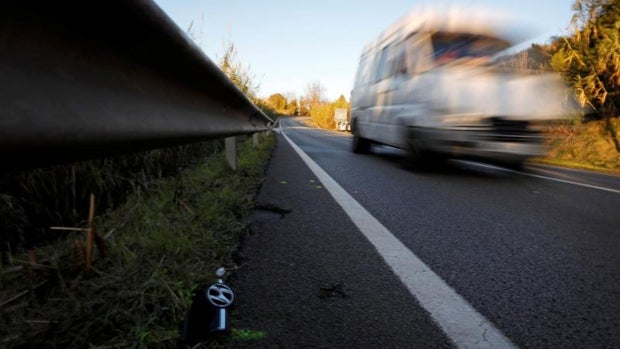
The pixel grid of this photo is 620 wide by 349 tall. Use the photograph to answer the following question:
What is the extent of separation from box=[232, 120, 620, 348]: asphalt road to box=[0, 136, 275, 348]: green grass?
0.21 meters

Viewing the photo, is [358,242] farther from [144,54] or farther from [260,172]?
[260,172]

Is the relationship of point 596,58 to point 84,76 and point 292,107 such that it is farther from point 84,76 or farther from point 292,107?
point 292,107

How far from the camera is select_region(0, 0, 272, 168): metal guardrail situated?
0.64 m

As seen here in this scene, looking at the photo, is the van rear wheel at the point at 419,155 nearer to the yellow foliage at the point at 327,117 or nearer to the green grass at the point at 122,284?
the green grass at the point at 122,284

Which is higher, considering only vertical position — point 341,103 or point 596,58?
point 596,58

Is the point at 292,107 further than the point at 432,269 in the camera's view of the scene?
Yes

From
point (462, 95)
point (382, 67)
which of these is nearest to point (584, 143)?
point (382, 67)

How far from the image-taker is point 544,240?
2627mm

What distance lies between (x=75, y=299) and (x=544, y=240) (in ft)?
8.36

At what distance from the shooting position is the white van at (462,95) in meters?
5.14

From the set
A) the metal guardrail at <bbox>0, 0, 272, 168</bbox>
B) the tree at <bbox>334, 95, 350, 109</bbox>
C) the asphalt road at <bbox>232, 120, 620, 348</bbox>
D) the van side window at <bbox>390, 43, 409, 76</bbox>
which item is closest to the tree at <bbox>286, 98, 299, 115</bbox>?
the tree at <bbox>334, 95, 350, 109</bbox>

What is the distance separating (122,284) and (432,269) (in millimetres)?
1335

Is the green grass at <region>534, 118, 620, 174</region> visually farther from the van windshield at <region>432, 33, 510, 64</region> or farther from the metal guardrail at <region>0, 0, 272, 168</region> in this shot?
the metal guardrail at <region>0, 0, 272, 168</region>

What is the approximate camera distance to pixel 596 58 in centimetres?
1422
